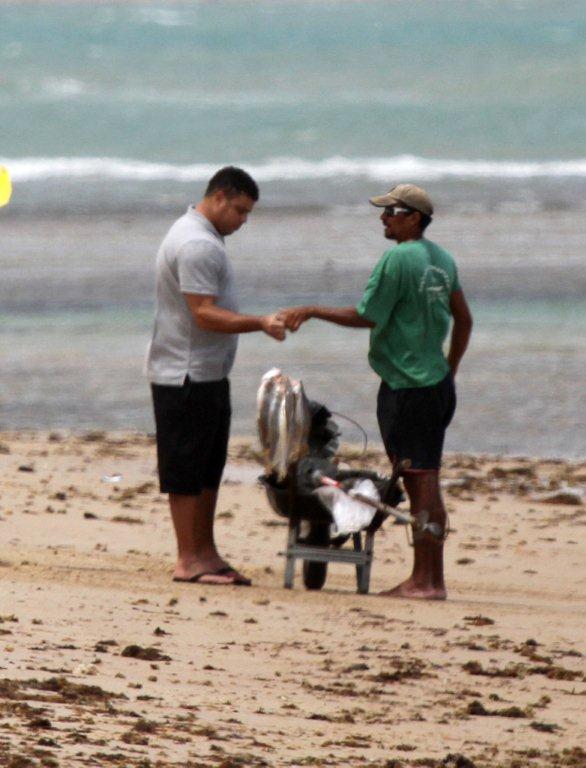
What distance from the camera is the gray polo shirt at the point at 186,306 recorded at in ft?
21.2

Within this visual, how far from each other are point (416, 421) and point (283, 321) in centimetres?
65

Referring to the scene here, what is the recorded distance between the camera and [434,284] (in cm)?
653

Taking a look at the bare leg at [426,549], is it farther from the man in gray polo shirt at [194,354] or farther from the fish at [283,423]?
the man in gray polo shirt at [194,354]

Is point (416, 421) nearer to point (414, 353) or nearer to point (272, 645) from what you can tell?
point (414, 353)

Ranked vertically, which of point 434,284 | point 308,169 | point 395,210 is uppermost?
point 308,169

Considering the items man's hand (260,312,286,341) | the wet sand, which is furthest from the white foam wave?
man's hand (260,312,286,341)

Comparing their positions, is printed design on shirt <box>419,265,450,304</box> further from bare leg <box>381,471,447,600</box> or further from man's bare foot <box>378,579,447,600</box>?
man's bare foot <box>378,579,447,600</box>

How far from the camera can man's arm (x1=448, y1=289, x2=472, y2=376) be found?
22.0 ft

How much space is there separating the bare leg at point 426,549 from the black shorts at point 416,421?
0.06 meters

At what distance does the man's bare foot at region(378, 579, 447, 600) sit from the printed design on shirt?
1.08 metres

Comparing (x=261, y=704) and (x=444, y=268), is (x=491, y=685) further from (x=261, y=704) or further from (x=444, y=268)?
(x=444, y=268)

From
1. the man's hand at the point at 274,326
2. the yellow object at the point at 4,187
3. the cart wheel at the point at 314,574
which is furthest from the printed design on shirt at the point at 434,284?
the yellow object at the point at 4,187

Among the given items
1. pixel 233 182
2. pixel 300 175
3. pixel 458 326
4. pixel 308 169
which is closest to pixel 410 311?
pixel 458 326

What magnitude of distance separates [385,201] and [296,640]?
5.91 ft
